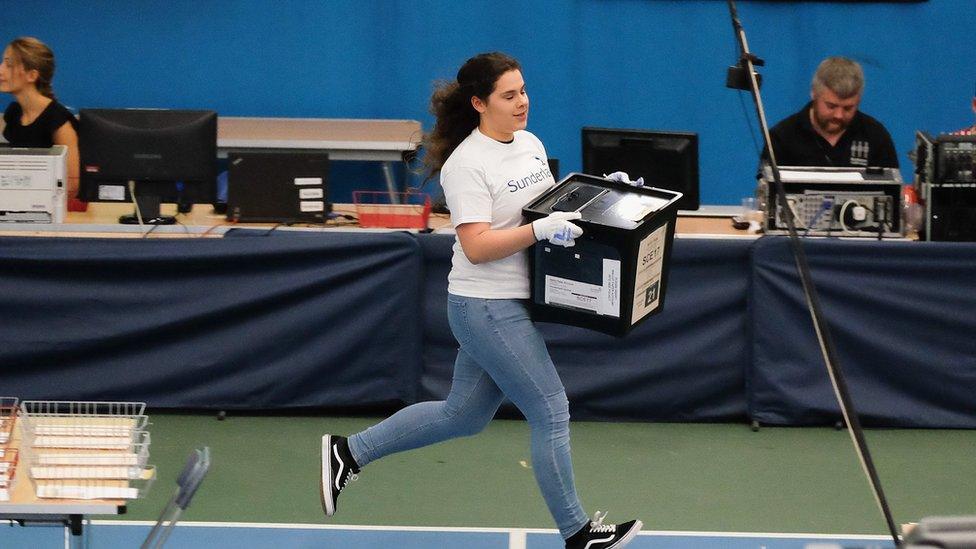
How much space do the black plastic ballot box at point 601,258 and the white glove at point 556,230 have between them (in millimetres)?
109

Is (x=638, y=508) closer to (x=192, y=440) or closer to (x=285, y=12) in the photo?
(x=192, y=440)

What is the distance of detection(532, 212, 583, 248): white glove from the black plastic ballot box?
11 cm

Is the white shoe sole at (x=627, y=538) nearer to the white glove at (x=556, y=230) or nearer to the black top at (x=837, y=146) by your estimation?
the white glove at (x=556, y=230)

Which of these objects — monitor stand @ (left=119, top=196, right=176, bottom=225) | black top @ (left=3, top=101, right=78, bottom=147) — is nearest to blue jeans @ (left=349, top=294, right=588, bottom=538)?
monitor stand @ (left=119, top=196, right=176, bottom=225)

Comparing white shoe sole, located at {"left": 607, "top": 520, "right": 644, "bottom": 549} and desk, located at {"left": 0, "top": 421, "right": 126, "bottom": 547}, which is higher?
desk, located at {"left": 0, "top": 421, "right": 126, "bottom": 547}

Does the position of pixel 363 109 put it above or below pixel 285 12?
below

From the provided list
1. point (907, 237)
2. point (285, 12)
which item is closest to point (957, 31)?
point (907, 237)

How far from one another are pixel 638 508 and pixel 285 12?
5288 millimetres

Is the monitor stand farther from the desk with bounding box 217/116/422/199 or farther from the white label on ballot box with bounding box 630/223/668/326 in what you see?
the white label on ballot box with bounding box 630/223/668/326

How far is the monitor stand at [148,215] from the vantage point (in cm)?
615

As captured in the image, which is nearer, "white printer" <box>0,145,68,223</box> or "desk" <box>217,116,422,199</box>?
"white printer" <box>0,145,68,223</box>

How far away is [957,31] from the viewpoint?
8914 millimetres

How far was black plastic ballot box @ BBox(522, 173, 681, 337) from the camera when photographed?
3.95m

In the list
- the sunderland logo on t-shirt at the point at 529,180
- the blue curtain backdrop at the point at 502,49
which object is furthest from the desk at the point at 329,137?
the sunderland logo on t-shirt at the point at 529,180
